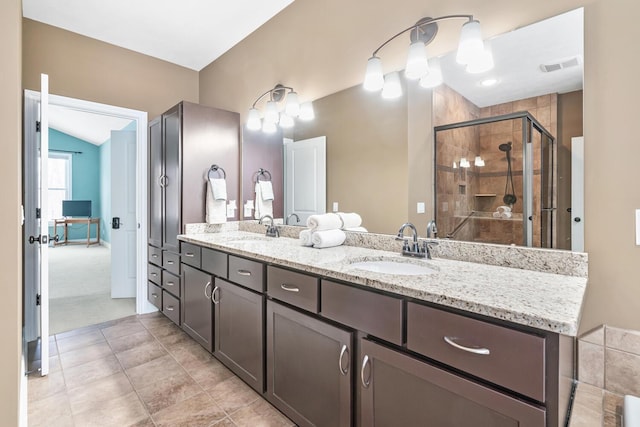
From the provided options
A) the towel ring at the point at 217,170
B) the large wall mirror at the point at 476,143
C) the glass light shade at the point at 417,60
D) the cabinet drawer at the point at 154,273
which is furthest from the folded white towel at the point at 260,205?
the glass light shade at the point at 417,60

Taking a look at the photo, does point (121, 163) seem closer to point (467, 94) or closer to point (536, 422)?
point (467, 94)

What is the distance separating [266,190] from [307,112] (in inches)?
31.5

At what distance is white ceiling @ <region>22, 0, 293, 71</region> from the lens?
2.45 m

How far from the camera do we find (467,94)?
60.4 inches

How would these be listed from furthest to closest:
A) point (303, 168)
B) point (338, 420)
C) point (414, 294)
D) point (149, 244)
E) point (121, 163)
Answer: point (121, 163) < point (149, 244) < point (303, 168) < point (338, 420) < point (414, 294)

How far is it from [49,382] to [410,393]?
2337mm

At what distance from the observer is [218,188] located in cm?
281

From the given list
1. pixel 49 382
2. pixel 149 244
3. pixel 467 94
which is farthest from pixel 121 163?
pixel 467 94

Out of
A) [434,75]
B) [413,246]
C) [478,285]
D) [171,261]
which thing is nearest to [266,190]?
[171,261]

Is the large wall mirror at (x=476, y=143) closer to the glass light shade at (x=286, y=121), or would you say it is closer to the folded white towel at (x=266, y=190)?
the glass light shade at (x=286, y=121)

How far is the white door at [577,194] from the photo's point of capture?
122cm

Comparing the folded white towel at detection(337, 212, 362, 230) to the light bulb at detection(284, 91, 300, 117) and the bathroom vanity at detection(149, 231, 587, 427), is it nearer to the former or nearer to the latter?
the bathroom vanity at detection(149, 231, 587, 427)

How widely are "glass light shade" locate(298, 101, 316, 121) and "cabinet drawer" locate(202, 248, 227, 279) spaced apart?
120 centimetres

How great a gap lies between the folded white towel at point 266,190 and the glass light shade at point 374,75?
129cm
